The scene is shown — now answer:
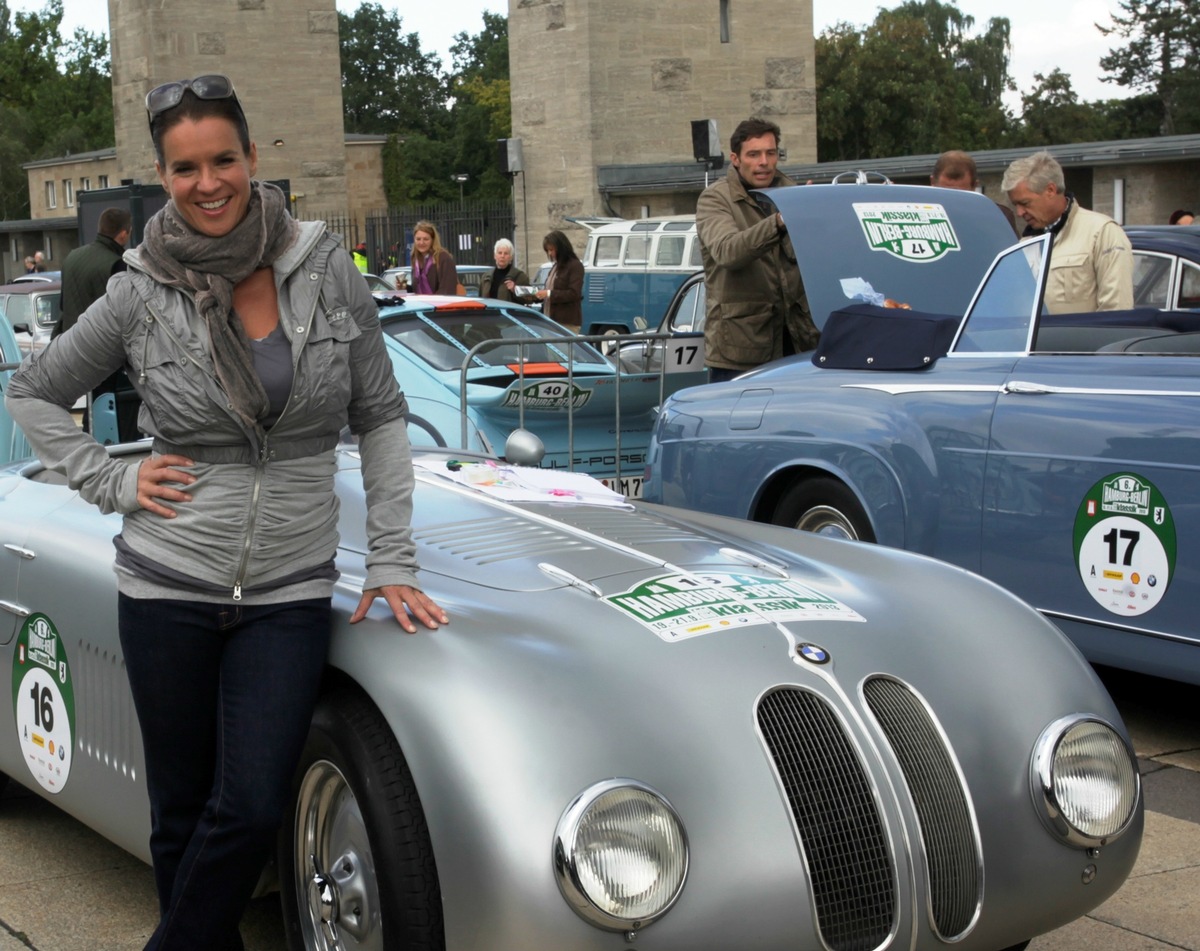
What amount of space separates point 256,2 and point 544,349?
30599mm

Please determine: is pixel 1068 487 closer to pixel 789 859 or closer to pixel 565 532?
pixel 565 532

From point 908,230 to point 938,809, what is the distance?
436 cm

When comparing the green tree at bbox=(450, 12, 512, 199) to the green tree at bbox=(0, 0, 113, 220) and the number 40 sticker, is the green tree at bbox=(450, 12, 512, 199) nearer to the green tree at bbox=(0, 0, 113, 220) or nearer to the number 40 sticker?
the green tree at bbox=(0, 0, 113, 220)

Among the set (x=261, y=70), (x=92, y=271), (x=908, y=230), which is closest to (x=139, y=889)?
(x=908, y=230)

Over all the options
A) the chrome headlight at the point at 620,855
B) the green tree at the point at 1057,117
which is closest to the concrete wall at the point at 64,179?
the green tree at the point at 1057,117

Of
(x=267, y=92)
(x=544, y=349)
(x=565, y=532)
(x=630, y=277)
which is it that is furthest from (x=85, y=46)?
(x=565, y=532)

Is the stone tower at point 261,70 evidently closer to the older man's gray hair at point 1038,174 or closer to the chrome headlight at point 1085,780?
the older man's gray hair at point 1038,174

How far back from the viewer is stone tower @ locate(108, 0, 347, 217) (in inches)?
1426

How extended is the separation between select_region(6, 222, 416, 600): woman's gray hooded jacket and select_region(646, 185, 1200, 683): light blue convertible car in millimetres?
2742

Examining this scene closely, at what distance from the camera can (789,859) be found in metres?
2.62

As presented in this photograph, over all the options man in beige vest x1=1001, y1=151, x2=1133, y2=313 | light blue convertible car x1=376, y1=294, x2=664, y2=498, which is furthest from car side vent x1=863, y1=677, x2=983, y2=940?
light blue convertible car x1=376, y1=294, x2=664, y2=498

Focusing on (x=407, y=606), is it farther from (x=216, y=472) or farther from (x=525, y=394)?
(x=525, y=394)

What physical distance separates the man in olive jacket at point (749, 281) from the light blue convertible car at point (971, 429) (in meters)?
0.40

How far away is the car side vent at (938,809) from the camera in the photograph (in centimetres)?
276
